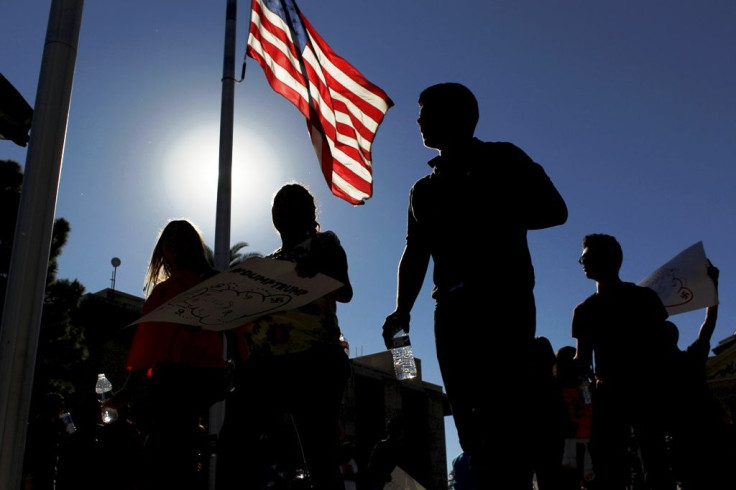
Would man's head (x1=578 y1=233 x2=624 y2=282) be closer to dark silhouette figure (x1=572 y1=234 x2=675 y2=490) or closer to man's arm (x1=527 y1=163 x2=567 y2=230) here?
dark silhouette figure (x1=572 y1=234 x2=675 y2=490)

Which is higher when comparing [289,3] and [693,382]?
[289,3]

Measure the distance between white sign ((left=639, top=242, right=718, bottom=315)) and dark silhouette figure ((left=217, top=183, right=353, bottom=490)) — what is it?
294 centimetres

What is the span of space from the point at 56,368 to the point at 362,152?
41.3ft

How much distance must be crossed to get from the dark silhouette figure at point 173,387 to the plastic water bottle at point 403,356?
1096 millimetres

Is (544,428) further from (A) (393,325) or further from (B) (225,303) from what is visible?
(B) (225,303)

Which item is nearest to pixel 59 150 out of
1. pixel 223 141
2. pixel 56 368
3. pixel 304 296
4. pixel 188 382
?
pixel 188 382

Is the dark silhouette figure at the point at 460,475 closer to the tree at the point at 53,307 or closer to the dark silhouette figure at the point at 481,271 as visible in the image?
the dark silhouette figure at the point at 481,271

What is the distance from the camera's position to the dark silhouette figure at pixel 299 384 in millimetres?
3148

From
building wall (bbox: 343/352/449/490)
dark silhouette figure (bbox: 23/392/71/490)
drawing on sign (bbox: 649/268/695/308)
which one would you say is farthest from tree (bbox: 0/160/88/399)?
building wall (bbox: 343/352/449/490)

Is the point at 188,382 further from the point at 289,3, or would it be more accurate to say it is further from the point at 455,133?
the point at 289,3

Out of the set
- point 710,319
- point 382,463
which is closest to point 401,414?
point 382,463

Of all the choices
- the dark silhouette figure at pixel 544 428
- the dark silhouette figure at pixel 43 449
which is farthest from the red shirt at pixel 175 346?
the dark silhouette figure at pixel 43 449

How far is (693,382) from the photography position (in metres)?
3.88

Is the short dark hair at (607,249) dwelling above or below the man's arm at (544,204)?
above
